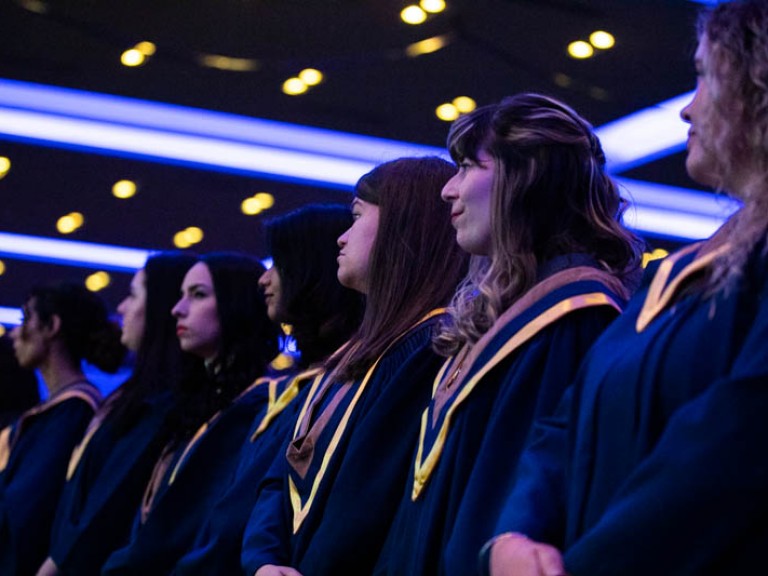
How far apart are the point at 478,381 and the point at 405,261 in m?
0.79

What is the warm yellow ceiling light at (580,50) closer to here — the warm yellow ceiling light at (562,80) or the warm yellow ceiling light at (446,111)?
the warm yellow ceiling light at (562,80)

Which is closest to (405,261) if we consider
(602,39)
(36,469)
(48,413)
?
(36,469)

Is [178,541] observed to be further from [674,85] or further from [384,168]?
[674,85]

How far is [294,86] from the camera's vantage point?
25.5ft

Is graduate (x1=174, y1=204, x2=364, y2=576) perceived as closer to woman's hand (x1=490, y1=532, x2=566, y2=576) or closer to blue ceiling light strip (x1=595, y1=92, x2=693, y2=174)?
woman's hand (x1=490, y1=532, x2=566, y2=576)

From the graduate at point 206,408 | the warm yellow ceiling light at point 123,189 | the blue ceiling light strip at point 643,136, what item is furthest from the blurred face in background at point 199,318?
the warm yellow ceiling light at point 123,189

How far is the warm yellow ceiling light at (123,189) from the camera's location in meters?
9.22

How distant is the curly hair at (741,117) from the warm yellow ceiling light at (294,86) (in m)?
5.97

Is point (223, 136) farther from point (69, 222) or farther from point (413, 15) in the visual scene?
point (413, 15)

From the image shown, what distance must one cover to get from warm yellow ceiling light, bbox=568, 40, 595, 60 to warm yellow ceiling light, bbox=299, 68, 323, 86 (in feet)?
4.92

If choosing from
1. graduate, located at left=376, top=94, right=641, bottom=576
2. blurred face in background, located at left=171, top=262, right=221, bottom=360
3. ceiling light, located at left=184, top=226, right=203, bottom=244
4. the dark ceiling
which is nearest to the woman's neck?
blurred face in background, located at left=171, top=262, right=221, bottom=360

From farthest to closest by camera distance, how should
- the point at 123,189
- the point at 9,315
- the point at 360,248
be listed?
the point at 9,315, the point at 123,189, the point at 360,248

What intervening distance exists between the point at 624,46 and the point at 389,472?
4797mm

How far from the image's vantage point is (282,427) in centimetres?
367
